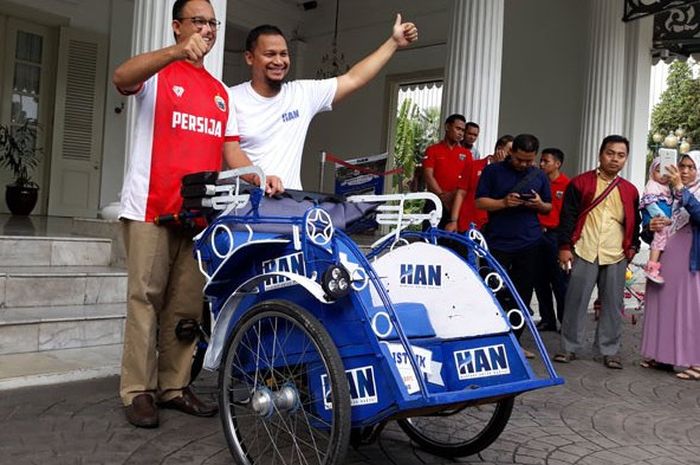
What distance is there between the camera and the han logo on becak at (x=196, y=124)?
3.00 meters

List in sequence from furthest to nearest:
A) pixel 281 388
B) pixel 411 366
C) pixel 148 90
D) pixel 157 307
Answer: pixel 157 307, pixel 148 90, pixel 281 388, pixel 411 366

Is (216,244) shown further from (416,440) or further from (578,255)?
(578,255)

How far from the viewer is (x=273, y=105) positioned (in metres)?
3.13

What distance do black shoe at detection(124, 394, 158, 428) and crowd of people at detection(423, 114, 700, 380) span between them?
269 cm

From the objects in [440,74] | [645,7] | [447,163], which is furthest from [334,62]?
[447,163]

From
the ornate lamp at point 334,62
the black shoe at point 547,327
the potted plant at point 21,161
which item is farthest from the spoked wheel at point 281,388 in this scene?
the ornate lamp at point 334,62

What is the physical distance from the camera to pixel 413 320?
2523mm

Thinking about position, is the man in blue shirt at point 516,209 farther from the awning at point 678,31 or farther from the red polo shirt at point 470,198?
the awning at point 678,31

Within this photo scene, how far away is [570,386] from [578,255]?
44.7 inches

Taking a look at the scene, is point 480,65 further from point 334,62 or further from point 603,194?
point 334,62

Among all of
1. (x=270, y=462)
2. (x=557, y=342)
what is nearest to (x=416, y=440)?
(x=270, y=462)

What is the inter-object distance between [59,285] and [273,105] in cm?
236

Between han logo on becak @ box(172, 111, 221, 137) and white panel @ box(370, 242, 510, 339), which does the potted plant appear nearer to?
han logo on becak @ box(172, 111, 221, 137)

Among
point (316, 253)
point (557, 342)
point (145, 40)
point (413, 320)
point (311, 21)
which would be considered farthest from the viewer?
point (311, 21)
